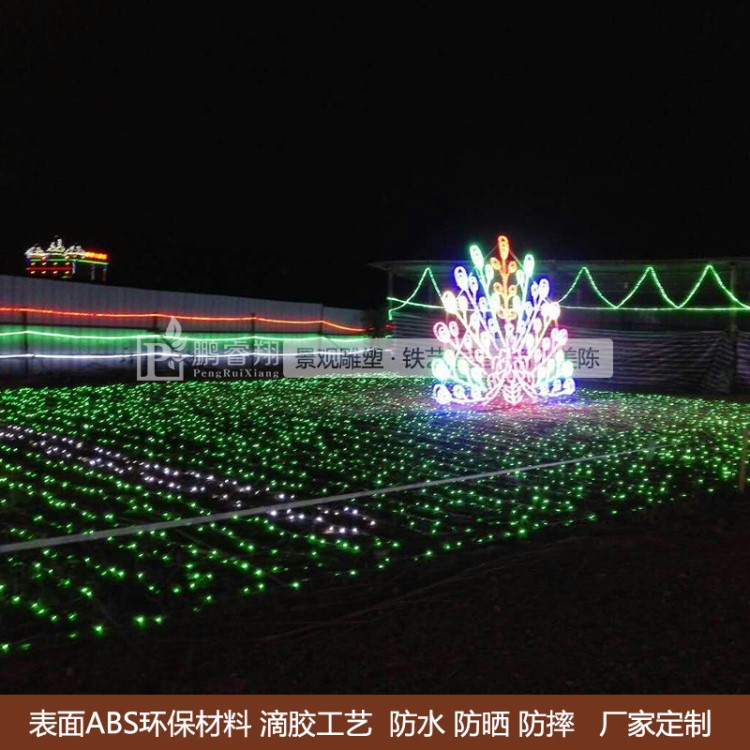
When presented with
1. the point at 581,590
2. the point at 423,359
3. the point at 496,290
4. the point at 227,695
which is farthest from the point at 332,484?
the point at 423,359

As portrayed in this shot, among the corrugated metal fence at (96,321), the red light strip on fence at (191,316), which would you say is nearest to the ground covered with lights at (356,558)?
the corrugated metal fence at (96,321)

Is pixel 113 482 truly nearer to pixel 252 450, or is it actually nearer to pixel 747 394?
pixel 252 450

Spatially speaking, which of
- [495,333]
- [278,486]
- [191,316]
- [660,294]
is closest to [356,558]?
[278,486]

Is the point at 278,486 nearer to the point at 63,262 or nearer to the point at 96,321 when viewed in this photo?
the point at 96,321

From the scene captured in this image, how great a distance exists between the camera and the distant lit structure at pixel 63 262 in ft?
78.8

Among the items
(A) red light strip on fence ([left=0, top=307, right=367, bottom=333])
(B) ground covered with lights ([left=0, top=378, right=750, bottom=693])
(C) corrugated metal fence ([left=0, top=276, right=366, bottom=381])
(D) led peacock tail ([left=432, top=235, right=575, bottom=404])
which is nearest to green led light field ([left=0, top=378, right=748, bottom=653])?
(B) ground covered with lights ([left=0, top=378, right=750, bottom=693])

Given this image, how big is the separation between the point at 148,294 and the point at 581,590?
1619cm

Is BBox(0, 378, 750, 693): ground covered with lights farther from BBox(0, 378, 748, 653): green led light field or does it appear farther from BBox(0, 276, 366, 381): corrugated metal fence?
BBox(0, 276, 366, 381): corrugated metal fence

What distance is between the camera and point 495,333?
11.6 m

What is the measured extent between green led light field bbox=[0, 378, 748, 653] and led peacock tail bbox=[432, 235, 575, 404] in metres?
0.57

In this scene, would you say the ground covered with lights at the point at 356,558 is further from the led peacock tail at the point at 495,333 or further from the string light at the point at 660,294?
the string light at the point at 660,294

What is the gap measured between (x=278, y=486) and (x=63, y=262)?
2043 cm

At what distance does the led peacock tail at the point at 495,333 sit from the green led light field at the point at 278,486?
57cm

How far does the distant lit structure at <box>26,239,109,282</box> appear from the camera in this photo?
24016 millimetres
